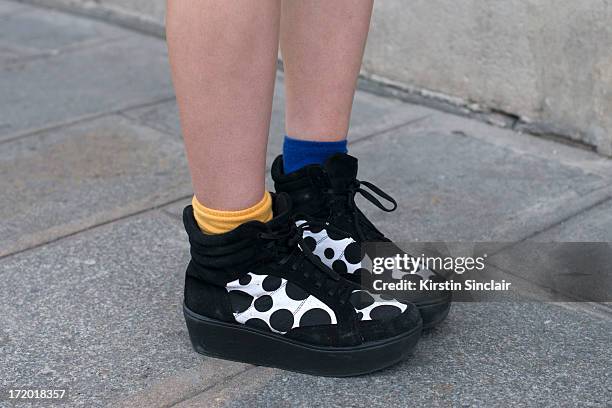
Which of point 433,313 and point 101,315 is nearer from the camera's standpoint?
point 433,313

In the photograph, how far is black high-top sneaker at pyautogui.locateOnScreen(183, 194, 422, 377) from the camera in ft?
5.76

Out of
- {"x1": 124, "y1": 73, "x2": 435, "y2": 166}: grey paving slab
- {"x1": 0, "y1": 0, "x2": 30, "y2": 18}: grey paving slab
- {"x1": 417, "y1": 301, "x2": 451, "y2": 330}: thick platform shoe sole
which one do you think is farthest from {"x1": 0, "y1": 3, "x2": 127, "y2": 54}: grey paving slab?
{"x1": 417, "y1": 301, "x2": 451, "y2": 330}: thick platform shoe sole

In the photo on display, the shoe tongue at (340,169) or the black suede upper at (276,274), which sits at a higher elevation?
the shoe tongue at (340,169)

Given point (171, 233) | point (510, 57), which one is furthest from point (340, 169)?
point (510, 57)

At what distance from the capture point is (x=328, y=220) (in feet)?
6.40

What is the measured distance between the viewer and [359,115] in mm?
3242

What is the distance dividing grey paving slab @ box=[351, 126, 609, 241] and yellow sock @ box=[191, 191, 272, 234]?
64cm

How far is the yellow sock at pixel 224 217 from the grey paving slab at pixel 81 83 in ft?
5.12

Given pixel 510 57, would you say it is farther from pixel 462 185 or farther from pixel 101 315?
pixel 101 315

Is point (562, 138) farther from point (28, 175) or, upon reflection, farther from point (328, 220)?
point (28, 175)

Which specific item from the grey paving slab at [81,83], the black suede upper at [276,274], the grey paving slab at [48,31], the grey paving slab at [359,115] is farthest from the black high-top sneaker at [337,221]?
the grey paving slab at [48,31]

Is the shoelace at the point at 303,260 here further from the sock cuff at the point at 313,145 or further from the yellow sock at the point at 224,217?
the sock cuff at the point at 313,145

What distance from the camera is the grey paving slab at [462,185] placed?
241cm

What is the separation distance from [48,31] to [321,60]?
2722 millimetres
